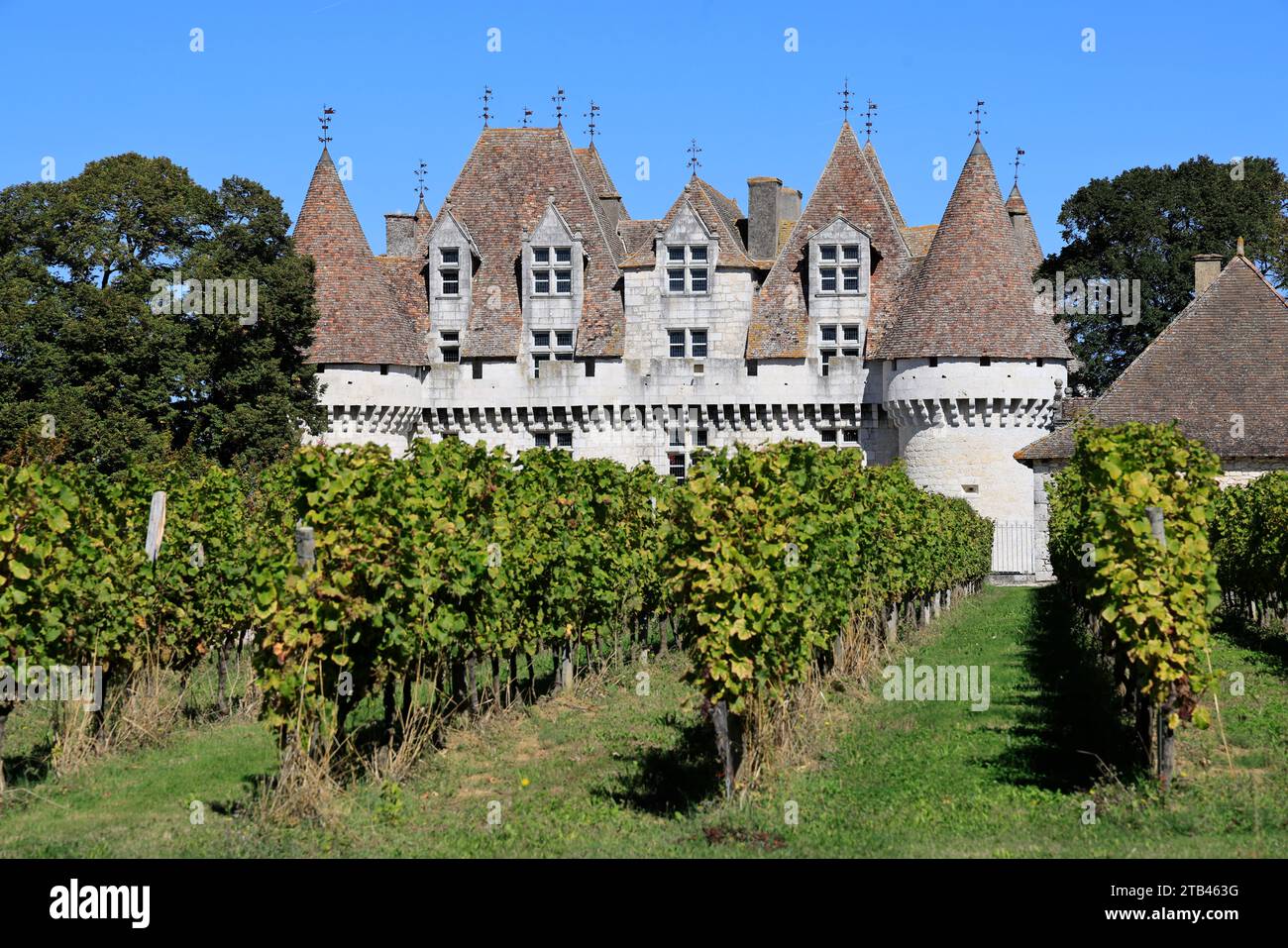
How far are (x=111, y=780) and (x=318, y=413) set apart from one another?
1094 inches

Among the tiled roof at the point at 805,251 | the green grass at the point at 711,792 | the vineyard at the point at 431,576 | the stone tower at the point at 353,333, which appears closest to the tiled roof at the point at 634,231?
the tiled roof at the point at 805,251

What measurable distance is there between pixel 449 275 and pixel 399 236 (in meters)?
2.53

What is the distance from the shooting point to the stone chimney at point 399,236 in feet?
151

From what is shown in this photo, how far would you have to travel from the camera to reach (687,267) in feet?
143

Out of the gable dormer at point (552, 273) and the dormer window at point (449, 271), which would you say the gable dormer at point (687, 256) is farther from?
the dormer window at point (449, 271)

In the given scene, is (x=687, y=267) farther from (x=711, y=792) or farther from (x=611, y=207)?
(x=711, y=792)

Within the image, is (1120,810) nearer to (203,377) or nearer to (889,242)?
(203,377)

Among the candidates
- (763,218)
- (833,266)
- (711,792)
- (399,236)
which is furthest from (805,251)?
(711,792)

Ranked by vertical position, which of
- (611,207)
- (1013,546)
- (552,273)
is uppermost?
(611,207)

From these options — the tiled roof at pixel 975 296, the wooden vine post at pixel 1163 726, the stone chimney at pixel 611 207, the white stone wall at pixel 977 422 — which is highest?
the stone chimney at pixel 611 207

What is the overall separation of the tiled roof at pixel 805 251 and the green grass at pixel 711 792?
28.9 metres

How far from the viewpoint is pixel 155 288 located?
3597 cm

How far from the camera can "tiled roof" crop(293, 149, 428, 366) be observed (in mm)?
42469

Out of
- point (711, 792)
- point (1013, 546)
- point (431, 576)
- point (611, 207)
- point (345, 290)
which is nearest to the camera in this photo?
point (711, 792)
